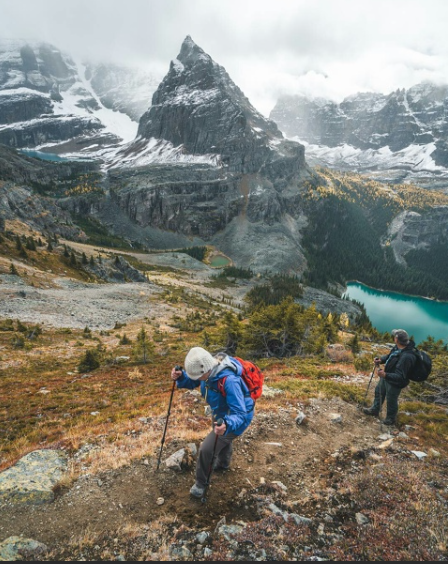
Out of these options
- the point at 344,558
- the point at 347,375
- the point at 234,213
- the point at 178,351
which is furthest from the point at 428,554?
the point at 234,213

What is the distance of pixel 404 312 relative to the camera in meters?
134

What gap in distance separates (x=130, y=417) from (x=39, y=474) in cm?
425

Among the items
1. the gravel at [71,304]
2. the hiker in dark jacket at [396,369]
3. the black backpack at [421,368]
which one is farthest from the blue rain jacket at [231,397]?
the gravel at [71,304]

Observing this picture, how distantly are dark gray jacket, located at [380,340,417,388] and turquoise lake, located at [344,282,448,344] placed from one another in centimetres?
11216

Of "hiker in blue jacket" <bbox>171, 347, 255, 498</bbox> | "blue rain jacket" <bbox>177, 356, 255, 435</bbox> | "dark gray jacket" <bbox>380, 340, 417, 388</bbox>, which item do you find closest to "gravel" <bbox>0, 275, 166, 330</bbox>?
"hiker in blue jacket" <bbox>171, 347, 255, 498</bbox>

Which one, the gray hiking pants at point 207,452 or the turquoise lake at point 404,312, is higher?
the gray hiking pants at point 207,452

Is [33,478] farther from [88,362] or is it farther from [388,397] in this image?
[88,362]

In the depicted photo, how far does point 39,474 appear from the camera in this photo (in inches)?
261

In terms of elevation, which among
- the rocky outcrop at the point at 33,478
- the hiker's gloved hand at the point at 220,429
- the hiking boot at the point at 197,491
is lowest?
the rocky outcrop at the point at 33,478

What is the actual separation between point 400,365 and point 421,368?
0.55 m

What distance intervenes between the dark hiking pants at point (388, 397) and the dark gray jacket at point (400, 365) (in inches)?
17.0

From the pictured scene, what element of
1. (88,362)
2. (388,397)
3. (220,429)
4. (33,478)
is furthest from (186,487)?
(88,362)

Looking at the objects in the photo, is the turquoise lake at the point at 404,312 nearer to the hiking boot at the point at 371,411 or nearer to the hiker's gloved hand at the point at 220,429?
the hiking boot at the point at 371,411

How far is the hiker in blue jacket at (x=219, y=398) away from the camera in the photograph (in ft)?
18.3
